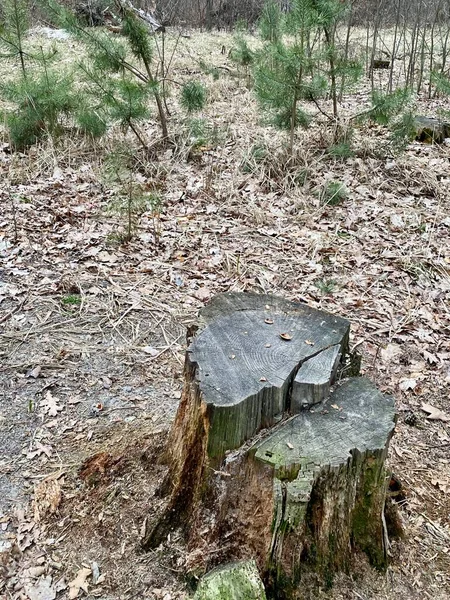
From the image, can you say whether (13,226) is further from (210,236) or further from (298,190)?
(298,190)

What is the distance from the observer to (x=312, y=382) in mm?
2043

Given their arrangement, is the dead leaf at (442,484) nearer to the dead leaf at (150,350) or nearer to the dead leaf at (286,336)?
the dead leaf at (286,336)

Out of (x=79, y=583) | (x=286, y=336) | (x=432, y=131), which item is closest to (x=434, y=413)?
(x=286, y=336)

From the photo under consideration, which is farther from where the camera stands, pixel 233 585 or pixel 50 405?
pixel 50 405

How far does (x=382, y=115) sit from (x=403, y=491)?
180 inches

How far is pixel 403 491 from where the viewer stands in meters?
2.55

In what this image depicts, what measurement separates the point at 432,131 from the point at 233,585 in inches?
253

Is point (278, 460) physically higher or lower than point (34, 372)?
higher

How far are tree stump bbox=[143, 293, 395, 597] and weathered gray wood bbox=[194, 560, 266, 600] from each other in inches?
6.9

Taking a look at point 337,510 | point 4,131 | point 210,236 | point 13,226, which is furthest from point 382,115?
point 337,510

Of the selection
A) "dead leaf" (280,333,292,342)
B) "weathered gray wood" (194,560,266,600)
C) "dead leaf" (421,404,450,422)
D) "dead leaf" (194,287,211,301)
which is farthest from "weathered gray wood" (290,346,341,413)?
"dead leaf" (194,287,211,301)

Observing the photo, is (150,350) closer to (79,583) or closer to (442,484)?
(79,583)

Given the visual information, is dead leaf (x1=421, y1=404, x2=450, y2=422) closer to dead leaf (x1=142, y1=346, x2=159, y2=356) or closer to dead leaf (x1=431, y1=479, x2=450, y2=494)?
dead leaf (x1=431, y1=479, x2=450, y2=494)

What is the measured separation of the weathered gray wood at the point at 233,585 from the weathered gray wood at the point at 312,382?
577 mm
